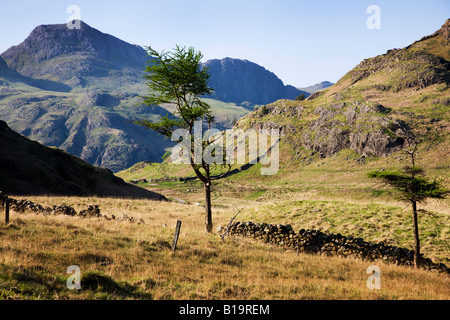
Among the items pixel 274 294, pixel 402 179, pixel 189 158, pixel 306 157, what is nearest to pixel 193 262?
pixel 274 294

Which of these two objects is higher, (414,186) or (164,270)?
(414,186)

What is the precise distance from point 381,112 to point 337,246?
99.1 meters

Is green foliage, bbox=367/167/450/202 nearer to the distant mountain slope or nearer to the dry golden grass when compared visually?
the dry golden grass

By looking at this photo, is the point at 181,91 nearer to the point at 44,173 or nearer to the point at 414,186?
the point at 414,186

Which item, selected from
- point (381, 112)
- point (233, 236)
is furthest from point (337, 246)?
point (381, 112)

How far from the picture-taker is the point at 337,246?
20141 mm

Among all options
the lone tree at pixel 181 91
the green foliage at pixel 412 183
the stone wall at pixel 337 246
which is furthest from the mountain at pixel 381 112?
the lone tree at pixel 181 91

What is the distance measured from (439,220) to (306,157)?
85941mm

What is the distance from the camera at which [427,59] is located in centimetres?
13000

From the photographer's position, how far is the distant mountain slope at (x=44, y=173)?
47812 millimetres

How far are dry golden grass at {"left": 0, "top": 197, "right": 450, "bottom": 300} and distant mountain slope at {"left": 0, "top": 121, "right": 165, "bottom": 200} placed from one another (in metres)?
38.2

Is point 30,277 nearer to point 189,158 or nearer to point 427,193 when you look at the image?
point 189,158

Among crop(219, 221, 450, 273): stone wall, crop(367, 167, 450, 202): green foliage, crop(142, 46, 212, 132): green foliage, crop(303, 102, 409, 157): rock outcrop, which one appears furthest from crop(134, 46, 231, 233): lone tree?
crop(303, 102, 409, 157): rock outcrop

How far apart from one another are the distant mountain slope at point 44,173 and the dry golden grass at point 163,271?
3820 cm
